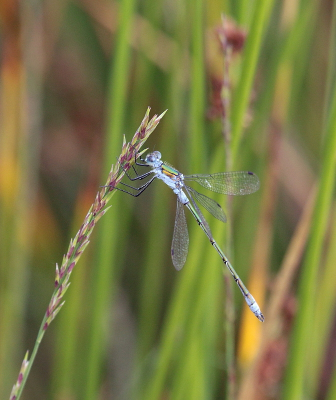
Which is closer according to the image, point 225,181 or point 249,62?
point 249,62

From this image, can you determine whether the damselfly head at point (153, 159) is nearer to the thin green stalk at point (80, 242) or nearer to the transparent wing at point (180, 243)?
the transparent wing at point (180, 243)

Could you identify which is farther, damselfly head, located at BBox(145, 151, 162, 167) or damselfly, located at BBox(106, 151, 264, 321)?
damselfly head, located at BBox(145, 151, 162, 167)

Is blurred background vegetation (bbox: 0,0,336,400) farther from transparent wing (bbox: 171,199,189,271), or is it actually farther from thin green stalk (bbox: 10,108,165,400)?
thin green stalk (bbox: 10,108,165,400)

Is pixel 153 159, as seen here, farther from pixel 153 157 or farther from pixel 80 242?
pixel 80 242

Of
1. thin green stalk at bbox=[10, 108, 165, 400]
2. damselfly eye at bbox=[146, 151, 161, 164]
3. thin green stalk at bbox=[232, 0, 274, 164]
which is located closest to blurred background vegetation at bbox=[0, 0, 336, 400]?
thin green stalk at bbox=[232, 0, 274, 164]

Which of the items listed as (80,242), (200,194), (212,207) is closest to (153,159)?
(200,194)

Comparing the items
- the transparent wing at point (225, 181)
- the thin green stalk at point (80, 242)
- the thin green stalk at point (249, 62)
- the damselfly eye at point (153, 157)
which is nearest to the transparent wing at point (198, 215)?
Answer: the transparent wing at point (225, 181)

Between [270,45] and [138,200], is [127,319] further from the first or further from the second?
[270,45]
